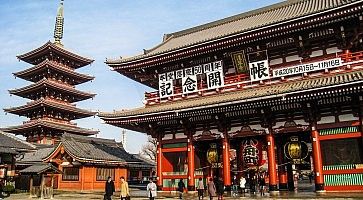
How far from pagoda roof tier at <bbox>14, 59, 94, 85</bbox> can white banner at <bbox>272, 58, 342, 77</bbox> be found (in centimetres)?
4165

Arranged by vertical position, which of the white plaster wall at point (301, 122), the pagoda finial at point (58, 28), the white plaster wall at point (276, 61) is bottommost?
the white plaster wall at point (301, 122)

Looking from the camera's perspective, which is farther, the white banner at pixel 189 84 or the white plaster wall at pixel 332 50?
the white banner at pixel 189 84

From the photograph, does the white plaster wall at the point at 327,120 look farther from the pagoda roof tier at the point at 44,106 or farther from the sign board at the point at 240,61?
the pagoda roof tier at the point at 44,106

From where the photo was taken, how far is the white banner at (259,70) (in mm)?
21734

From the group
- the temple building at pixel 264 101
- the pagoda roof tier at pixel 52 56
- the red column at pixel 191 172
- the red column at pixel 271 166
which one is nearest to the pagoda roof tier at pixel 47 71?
the pagoda roof tier at pixel 52 56

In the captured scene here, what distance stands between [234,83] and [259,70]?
1913 millimetres

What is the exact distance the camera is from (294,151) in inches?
840

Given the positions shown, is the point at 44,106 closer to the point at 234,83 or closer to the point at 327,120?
the point at 234,83

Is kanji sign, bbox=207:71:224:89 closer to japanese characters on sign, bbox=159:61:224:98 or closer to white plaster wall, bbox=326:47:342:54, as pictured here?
japanese characters on sign, bbox=159:61:224:98

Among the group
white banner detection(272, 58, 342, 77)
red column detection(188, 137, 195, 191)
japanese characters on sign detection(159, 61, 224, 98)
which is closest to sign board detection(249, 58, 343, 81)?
white banner detection(272, 58, 342, 77)

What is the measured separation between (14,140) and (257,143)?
901 inches

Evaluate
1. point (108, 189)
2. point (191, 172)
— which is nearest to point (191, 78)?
point (191, 172)

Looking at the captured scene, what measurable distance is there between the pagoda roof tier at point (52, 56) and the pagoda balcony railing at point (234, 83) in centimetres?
3353

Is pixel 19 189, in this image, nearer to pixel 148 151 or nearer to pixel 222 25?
pixel 222 25
